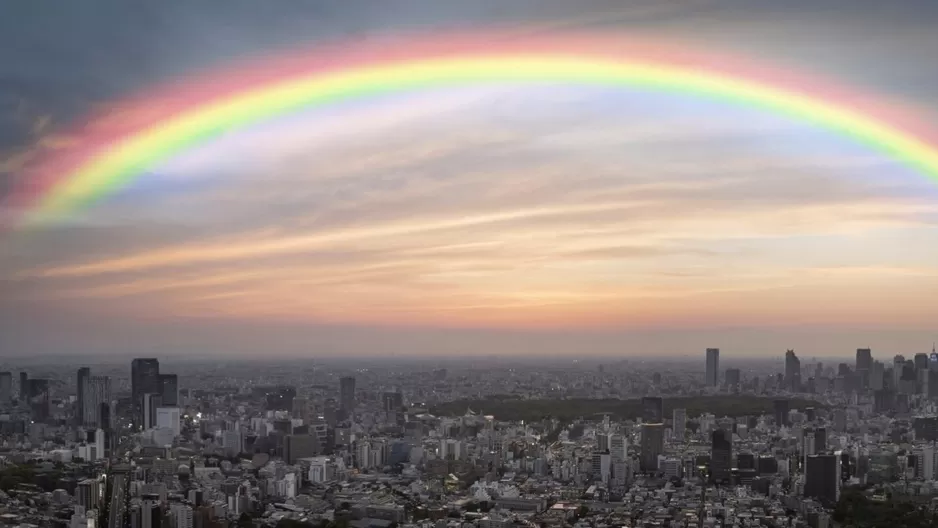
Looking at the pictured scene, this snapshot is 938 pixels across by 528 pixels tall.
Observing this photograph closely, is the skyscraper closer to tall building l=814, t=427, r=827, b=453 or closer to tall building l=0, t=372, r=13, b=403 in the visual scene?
tall building l=0, t=372, r=13, b=403

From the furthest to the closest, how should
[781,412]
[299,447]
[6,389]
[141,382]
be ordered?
[781,412] < [141,382] < [299,447] < [6,389]

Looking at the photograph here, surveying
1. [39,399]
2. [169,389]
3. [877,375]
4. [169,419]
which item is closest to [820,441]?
[877,375]

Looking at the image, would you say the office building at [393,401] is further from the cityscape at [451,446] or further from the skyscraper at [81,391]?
the skyscraper at [81,391]

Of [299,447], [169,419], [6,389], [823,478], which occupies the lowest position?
[299,447]

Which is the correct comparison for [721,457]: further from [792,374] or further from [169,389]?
[792,374]

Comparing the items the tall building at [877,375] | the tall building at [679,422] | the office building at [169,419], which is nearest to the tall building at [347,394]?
the office building at [169,419]

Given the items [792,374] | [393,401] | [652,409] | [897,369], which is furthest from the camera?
[792,374]

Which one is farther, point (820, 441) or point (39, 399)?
point (820, 441)

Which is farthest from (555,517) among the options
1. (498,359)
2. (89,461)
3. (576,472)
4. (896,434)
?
(498,359)

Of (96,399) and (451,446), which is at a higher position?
(96,399)
